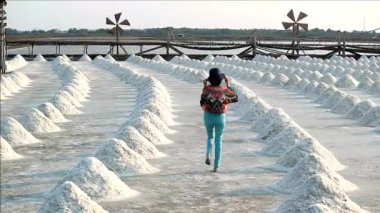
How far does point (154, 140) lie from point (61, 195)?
3.69 meters

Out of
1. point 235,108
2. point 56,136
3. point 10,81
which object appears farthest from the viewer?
point 10,81

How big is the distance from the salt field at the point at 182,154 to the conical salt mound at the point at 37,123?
2cm

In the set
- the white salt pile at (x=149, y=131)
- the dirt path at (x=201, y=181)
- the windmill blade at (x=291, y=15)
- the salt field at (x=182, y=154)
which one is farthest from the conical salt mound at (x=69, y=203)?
the windmill blade at (x=291, y=15)

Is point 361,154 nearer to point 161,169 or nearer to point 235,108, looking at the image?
point 161,169

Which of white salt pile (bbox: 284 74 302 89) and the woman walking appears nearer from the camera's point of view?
the woman walking

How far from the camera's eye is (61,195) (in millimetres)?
5539

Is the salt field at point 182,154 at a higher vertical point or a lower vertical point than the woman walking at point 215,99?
lower

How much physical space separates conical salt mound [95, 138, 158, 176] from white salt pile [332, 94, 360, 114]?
613cm

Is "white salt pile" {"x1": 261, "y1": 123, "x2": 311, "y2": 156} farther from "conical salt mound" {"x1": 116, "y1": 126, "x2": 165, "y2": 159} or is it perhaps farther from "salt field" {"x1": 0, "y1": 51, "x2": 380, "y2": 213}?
"conical salt mound" {"x1": 116, "y1": 126, "x2": 165, "y2": 159}

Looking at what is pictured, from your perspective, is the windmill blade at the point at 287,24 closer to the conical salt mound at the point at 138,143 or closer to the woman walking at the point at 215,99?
the conical salt mound at the point at 138,143

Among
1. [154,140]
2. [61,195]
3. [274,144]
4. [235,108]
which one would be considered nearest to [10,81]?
[235,108]

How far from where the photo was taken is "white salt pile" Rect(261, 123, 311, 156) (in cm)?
845

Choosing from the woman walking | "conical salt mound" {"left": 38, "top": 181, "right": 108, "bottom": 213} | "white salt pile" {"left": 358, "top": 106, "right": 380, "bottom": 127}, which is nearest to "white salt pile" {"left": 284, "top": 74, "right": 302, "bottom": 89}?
"white salt pile" {"left": 358, "top": 106, "right": 380, "bottom": 127}

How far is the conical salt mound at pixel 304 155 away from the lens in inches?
295
